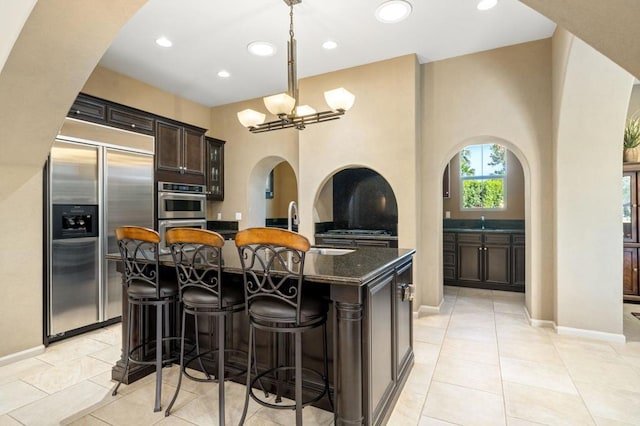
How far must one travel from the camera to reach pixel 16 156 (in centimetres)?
251

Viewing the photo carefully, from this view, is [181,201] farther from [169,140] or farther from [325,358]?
[325,358]

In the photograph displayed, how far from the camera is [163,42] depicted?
345 cm

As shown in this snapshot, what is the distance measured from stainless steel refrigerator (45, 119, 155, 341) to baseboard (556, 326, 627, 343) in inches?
194

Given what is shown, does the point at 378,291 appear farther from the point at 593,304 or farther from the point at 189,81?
the point at 189,81

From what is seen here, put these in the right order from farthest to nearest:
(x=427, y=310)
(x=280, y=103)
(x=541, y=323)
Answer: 1. (x=427, y=310)
2. (x=541, y=323)
3. (x=280, y=103)

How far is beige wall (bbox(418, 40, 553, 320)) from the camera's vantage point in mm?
3535

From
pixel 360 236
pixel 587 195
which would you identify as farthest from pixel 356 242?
pixel 587 195

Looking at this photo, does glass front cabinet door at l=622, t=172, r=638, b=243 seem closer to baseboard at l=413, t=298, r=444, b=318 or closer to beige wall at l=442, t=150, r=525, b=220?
beige wall at l=442, t=150, r=525, b=220

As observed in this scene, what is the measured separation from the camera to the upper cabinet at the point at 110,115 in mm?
3350

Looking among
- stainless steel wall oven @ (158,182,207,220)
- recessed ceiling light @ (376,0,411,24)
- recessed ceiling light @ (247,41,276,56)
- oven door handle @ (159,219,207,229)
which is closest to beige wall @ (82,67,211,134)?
stainless steel wall oven @ (158,182,207,220)

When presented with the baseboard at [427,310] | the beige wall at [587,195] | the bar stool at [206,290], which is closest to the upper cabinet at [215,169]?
the bar stool at [206,290]

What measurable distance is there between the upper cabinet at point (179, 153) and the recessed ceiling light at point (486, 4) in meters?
3.90

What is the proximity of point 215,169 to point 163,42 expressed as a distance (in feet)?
7.51

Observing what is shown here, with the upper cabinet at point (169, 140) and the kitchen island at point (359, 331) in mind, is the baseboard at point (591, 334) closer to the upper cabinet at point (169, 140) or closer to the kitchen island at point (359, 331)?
the kitchen island at point (359, 331)
